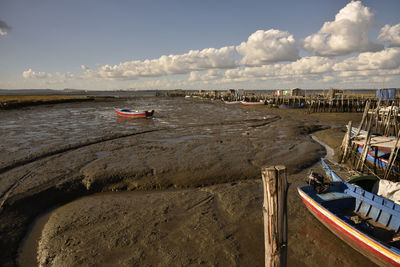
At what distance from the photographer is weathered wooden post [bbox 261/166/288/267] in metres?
3.01

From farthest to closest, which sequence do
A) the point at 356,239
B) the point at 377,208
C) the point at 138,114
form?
the point at 138,114, the point at 377,208, the point at 356,239

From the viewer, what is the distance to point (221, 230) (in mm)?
6762

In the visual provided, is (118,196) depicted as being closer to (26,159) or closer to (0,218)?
(0,218)

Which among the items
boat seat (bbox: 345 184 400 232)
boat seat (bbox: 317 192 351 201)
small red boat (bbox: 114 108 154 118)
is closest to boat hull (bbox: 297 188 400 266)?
boat seat (bbox: 317 192 351 201)

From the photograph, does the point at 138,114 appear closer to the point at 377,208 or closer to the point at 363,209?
the point at 363,209

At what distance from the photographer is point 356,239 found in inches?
215

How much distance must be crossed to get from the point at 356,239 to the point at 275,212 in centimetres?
417

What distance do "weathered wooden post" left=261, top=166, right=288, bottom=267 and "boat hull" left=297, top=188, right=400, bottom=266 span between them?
11.0 ft

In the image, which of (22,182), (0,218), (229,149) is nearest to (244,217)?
(229,149)

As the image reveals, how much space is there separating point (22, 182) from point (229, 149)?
38.7 ft

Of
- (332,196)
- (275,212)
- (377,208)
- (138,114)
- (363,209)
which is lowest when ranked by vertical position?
(363,209)

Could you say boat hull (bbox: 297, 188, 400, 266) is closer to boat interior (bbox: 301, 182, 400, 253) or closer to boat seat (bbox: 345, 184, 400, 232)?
boat interior (bbox: 301, 182, 400, 253)

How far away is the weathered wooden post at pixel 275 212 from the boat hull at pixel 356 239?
132 inches

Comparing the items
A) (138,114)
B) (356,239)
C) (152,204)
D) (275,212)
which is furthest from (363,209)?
(138,114)
